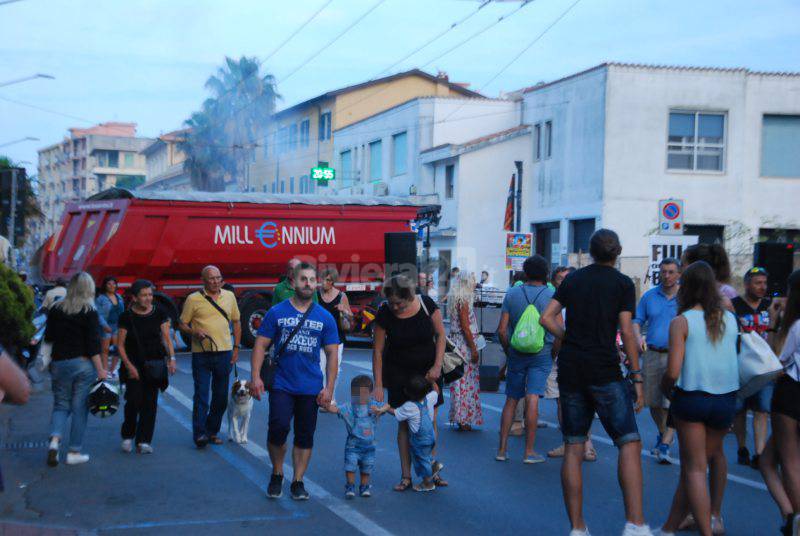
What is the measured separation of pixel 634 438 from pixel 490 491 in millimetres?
2162

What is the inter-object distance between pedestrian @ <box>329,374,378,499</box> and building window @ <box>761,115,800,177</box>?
86.2ft

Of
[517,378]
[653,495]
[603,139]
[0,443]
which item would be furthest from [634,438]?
[603,139]

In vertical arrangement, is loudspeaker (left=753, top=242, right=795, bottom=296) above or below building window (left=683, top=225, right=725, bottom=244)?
below

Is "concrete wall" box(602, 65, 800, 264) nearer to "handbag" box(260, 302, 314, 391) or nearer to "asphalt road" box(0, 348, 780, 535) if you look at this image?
"asphalt road" box(0, 348, 780, 535)

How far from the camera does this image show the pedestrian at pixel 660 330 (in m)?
8.50

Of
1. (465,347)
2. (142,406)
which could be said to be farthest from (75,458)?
(465,347)

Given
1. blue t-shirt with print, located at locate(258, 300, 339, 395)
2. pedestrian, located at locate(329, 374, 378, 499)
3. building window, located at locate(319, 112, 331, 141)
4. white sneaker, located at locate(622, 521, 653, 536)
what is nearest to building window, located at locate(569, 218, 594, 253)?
building window, located at locate(319, 112, 331, 141)

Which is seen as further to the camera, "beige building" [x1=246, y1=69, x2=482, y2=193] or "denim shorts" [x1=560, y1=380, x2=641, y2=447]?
"beige building" [x1=246, y1=69, x2=482, y2=193]

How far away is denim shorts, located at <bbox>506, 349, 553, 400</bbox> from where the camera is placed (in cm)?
910

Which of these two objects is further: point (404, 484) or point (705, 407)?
point (404, 484)

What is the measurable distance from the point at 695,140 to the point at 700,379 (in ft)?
85.9

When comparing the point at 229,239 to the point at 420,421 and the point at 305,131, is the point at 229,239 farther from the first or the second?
the point at 305,131

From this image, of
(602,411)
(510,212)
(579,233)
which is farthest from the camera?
(510,212)

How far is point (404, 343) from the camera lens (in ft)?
25.1
